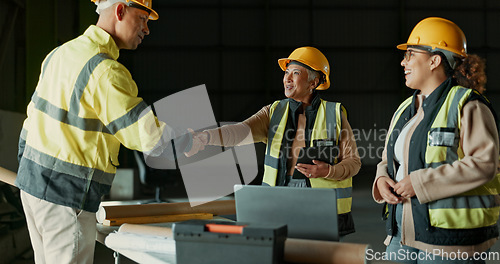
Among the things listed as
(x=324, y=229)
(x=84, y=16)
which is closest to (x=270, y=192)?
(x=324, y=229)

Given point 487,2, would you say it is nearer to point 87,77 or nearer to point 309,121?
point 309,121

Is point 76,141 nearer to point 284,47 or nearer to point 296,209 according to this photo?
point 296,209

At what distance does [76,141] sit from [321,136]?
1.57 metres

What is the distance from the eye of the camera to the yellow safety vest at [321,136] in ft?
10.3

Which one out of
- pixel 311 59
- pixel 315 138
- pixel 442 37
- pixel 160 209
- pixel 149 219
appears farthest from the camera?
pixel 311 59

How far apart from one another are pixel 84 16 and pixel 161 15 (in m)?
7.90

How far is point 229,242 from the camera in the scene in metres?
1.48

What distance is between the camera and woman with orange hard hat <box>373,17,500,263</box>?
6.87 feet

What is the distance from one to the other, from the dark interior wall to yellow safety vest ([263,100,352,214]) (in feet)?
44.1

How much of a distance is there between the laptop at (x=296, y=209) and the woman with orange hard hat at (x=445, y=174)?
64cm

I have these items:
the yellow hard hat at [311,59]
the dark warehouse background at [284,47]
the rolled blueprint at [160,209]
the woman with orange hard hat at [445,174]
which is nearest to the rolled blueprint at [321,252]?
the woman with orange hard hat at [445,174]

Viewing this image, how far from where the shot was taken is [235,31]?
1667 cm

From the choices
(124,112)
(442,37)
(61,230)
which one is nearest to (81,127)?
(124,112)

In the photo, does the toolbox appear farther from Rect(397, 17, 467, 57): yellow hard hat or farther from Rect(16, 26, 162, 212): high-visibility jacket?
Rect(397, 17, 467, 57): yellow hard hat
